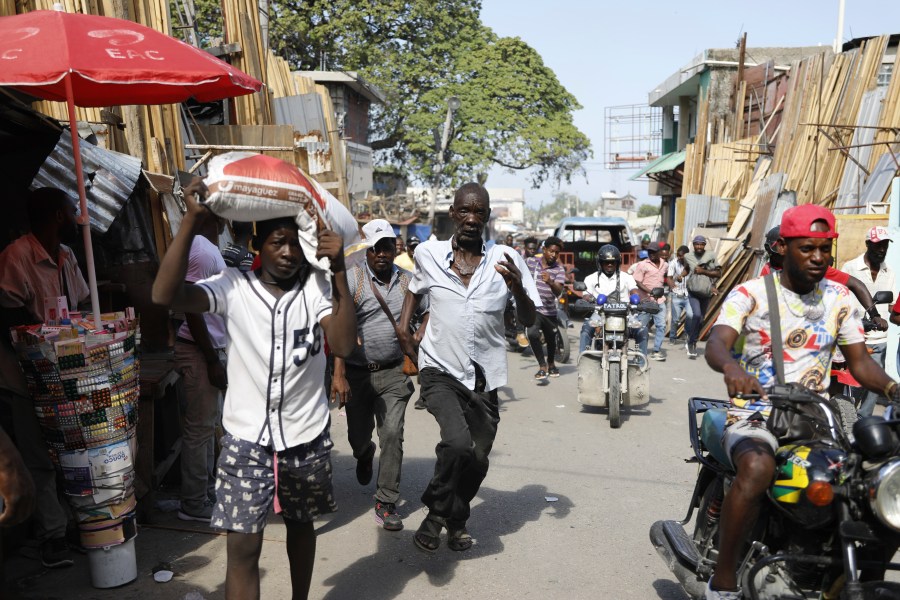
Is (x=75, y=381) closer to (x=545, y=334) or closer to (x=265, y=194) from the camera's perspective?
(x=265, y=194)

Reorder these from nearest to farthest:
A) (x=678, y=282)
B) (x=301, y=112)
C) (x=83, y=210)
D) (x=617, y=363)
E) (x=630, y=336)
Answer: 1. (x=83, y=210)
2. (x=617, y=363)
3. (x=630, y=336)
4. (x=301, y=112)
5. (x=678, y=282)

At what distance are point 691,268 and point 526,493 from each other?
→ 9.66m

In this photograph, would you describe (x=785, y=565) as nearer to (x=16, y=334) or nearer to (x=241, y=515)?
(x=241, y=515)

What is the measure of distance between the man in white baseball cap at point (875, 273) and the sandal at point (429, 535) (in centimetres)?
491

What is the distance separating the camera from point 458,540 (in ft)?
16.6

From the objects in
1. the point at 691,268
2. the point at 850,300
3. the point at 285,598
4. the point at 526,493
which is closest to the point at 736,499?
the point at 850,300

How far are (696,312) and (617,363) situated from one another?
5.86 meters

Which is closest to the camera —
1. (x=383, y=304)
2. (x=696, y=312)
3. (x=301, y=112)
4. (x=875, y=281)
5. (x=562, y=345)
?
(x=383, y=304)

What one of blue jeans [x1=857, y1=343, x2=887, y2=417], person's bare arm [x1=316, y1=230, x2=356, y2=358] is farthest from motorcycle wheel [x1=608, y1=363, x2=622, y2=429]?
person's bare arm [x1=316, y1=230, x2=356, y2=358]

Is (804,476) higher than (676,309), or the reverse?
(804,476)

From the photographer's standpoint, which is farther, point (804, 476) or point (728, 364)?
point (728, 364)

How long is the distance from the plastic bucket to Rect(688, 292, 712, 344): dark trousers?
11121 mm

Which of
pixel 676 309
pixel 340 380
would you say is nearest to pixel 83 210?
pixel 340 380

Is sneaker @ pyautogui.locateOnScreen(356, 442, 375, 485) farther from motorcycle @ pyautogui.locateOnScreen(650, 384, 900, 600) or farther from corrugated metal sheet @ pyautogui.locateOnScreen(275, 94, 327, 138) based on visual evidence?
corrugated metal sheet @ pyautogui.locateOnScreen(275, 94, 327, 138)
